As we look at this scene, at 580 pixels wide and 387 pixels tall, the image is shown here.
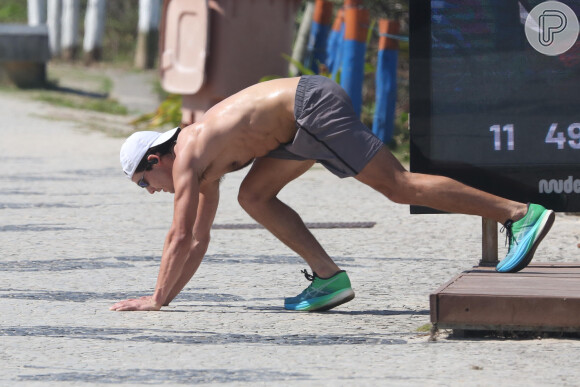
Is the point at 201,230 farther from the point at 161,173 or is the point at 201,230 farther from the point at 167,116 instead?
the point at 167,116

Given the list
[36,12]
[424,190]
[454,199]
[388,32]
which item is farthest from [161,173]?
[36,12]

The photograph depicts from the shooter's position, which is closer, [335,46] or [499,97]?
[499,97]

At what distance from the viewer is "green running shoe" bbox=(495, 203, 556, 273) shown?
526 cm

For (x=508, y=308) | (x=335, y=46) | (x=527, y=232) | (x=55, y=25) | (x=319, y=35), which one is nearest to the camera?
(x=508, y=308)

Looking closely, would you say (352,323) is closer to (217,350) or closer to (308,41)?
(217,350)

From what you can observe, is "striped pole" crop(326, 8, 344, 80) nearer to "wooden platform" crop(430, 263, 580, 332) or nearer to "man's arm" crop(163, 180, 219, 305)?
"man's arm" crop(163, 180, 219, 305)

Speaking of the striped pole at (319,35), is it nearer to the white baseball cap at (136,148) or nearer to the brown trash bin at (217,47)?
the brown trash bin at (217,47)

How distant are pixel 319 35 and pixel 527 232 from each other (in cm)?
1103

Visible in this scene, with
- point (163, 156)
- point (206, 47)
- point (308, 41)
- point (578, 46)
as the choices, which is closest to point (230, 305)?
point (163, 156)

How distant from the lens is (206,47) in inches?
570

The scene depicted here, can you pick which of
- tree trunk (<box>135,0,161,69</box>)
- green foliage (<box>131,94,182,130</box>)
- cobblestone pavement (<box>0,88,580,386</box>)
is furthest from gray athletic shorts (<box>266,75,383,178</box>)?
tree trunk (<box>135,0,161,69</box>)

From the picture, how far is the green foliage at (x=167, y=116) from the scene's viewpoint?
1584 centimetres

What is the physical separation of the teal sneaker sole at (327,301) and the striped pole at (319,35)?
33.4 ft

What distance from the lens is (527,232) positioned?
208 inches
